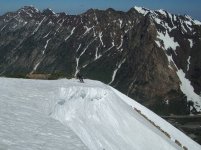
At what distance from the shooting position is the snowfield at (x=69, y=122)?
48.3ft

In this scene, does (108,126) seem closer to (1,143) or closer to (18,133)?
(18,133)

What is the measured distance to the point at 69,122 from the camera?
2342 centimetres

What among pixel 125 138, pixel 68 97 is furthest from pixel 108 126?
pixel 68 97

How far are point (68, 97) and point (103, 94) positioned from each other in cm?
510

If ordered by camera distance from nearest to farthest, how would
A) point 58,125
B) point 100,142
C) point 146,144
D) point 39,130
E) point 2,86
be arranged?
point 39,130, point 58,125, point 100,142, point 2,86, point 146,144

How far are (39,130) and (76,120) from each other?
8.68m

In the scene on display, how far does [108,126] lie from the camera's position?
28.3 meters

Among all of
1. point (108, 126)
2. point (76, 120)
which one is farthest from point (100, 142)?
point (108, 126)

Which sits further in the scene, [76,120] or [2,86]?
[2,86]

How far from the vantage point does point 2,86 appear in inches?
1080

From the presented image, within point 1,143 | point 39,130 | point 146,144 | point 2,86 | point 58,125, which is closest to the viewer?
point 1,143

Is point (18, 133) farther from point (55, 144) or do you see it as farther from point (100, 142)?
point (100, 142)

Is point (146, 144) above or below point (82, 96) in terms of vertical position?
below

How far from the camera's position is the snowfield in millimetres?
14711
